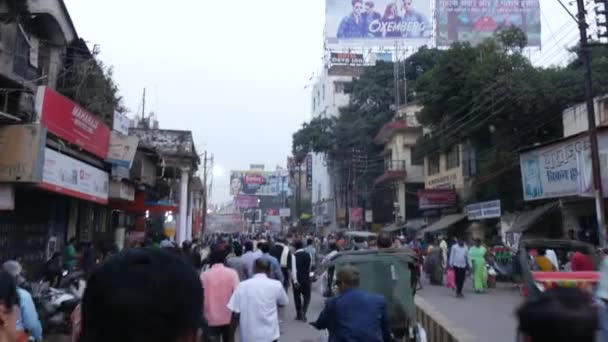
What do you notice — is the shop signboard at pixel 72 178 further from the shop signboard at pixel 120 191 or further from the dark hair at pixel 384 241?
the dark hair at pixel 384 241

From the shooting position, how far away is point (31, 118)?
11602 mm

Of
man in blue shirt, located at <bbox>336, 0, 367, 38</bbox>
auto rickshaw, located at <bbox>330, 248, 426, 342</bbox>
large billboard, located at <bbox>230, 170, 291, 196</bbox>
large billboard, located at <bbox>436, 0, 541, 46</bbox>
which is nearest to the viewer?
auto rickshaw, located at <bbox>330, 248, 426, 342</bbox>

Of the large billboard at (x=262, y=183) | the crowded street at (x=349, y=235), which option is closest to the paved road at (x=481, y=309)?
the crowded street at (x=349, y=235)

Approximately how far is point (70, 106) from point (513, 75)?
20.9 meters

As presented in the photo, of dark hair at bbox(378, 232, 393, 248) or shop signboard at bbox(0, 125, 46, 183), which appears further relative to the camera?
shop signboard at bbox(0, 125, 46, 183)

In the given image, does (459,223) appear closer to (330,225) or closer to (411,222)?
(411,222)

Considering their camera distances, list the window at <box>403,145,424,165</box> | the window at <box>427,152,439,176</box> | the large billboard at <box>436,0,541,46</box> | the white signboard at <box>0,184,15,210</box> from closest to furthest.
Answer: the white signboard at <box>0,184,15,210</box>, the window at <box>427,152,439,176</box>, the window at <box>403,145,424,165</box>, the large billboard at <box>436,0,541,46</box>

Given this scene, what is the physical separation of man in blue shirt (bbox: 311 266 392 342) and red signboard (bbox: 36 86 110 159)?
8731 mm

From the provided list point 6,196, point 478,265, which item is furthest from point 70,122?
point 478,265

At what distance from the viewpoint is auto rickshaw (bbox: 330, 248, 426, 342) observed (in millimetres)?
7410

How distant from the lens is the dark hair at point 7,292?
418cm

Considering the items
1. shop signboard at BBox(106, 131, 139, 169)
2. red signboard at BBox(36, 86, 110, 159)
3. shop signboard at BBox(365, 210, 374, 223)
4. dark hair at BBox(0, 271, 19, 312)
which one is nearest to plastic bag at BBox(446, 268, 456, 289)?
shop signboard at BBox(106, 131, 139, 169)

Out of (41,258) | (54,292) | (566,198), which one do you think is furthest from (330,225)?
(54,292)

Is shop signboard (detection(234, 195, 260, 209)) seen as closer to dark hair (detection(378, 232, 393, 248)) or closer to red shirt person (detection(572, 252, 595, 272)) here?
red shirt person (detection(572, 252, 595, 272))
